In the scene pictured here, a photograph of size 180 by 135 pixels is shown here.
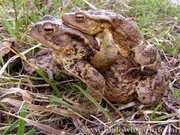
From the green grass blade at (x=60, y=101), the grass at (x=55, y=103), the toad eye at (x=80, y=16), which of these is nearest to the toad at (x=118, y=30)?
the toad eye at (x=80, y=16)

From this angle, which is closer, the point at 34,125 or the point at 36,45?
the point at 34,125

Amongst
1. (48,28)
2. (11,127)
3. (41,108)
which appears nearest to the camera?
(11,127)

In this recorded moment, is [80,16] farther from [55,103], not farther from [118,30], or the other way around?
[55,103]

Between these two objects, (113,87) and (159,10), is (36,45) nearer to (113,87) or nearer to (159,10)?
(113,87)

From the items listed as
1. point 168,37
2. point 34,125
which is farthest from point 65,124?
point 168,37

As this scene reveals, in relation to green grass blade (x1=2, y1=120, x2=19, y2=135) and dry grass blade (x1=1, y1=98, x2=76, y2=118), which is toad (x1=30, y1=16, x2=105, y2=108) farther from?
→ green grass blade (x1=2, y1=120, x2=19, y2=135)

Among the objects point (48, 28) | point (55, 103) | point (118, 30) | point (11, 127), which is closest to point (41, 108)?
point (55, 103)

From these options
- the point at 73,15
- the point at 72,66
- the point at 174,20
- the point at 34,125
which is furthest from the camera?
the point at 174,20

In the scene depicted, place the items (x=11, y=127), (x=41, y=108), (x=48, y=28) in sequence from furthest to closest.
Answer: (x=48, y=28), (x=41, y=108), (x=11, y=127)
